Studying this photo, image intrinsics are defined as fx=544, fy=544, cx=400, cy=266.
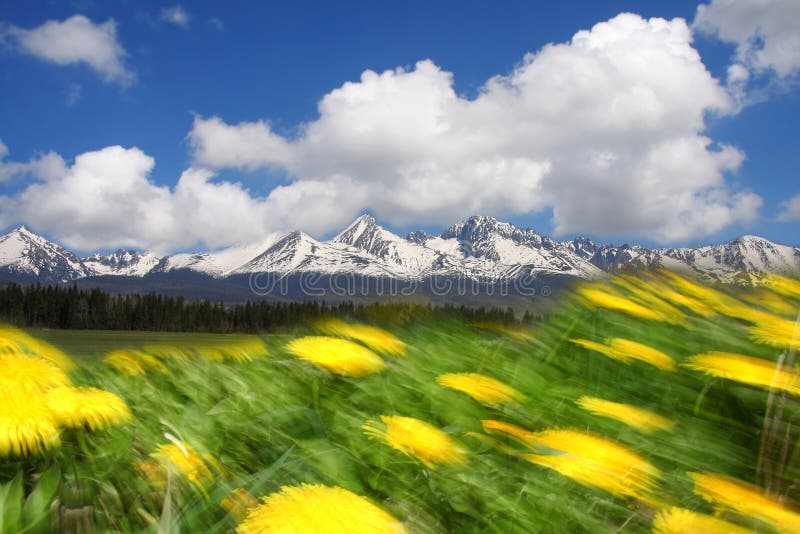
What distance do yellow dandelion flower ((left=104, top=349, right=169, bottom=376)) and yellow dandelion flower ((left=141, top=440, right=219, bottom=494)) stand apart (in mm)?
1483

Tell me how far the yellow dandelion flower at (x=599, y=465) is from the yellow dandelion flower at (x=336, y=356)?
0.71m

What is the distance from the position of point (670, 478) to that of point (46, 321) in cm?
11964

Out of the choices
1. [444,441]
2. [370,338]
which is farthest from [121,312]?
[444,441]

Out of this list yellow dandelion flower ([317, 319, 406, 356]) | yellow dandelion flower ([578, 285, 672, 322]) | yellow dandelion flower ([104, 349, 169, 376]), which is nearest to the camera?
yellow dandelion flower ([317, 319, 406, 356])

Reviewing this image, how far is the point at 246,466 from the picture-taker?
4.93 ft

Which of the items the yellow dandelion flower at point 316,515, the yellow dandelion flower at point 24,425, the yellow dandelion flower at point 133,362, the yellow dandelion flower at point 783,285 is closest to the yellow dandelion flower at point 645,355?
the yellow dandelion flower at point 783,285

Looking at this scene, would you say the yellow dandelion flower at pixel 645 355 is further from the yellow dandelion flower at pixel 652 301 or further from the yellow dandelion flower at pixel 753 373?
the yellow dandelion flower at pixel 652 301

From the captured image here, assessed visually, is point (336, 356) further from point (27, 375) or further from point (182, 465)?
point (27, 375)

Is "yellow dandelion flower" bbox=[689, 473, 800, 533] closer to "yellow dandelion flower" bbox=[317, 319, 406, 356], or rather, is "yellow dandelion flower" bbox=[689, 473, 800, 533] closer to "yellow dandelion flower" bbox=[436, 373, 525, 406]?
"yellow dandelion flower" bbox=[436, 373, 525, 406]

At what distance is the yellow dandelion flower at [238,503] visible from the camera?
1.07 metres

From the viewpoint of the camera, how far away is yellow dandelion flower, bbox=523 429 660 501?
45.7 inches

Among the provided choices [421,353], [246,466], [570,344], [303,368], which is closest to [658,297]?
[570,344]

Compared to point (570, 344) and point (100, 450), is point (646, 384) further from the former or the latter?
point (100, 450)

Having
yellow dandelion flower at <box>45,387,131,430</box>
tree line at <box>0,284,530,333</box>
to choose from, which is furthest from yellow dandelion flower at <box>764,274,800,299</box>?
tree line at <box>0,284,530,333</box>
